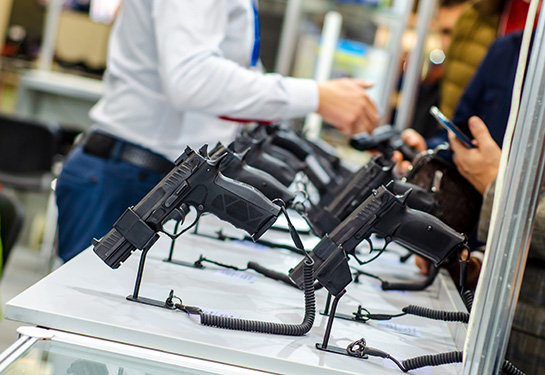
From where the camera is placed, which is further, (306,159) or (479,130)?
(306,159)

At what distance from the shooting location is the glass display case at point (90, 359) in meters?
0.91

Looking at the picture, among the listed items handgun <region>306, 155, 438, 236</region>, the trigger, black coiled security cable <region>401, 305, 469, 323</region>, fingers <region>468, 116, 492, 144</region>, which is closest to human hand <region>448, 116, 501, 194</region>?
fingers <region>468, 116, 492, 144</region>

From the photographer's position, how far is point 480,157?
68.5 inches

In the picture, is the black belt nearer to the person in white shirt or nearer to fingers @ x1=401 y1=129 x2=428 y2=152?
the person in white shirt

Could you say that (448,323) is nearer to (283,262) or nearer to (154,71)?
(283,262)

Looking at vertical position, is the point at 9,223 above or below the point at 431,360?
below

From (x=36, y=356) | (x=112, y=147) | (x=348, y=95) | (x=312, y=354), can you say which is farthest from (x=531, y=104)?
(x=112, y=147)

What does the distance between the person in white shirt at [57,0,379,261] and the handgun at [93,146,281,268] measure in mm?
510

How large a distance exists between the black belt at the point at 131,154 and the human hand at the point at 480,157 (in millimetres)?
766

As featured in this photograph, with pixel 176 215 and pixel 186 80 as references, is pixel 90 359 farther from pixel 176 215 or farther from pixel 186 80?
pixel 186 80

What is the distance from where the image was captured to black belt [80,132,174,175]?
189 cm

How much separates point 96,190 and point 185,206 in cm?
76

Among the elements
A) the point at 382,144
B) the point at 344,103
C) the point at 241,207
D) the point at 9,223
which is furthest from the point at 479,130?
the point at 9,223

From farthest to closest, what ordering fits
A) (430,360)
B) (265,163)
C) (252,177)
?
(265,163)
(252,177)
(430,360)
